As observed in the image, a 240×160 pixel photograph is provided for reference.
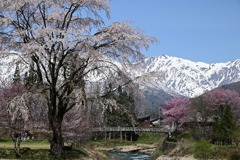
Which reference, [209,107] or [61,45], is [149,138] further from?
[61,45]

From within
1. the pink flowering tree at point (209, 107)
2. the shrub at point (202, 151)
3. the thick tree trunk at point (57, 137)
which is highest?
the pink flowering tree at point (209, 107)

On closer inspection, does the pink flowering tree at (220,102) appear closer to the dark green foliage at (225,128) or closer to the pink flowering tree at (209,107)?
the pink flowering tree at (209,107)

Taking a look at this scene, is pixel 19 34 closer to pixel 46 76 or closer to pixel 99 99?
pixel 46 76

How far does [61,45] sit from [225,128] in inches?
1006

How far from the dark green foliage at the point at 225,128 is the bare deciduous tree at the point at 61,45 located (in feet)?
71.5

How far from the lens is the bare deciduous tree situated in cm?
1579

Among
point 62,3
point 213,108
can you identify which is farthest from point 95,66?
point 213,108

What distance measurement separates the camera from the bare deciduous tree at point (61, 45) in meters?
15.8

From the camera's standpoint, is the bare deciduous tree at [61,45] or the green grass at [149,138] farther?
the green grass at [149,138]

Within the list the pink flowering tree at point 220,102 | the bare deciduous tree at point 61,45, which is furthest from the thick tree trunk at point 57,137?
the pink flowering tree at point 220,102

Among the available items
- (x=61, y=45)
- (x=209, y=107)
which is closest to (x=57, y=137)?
(x=61, y=45)

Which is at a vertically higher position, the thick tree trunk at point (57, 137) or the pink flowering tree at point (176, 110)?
the pink flowering tree at point (176, 110)

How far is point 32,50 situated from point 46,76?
6.46 ft

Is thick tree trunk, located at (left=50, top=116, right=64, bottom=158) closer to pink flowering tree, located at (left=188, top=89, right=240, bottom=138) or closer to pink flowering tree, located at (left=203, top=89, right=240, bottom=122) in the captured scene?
pink flowering tree, located at (left=188, top=89, right=240, bottom=138)
